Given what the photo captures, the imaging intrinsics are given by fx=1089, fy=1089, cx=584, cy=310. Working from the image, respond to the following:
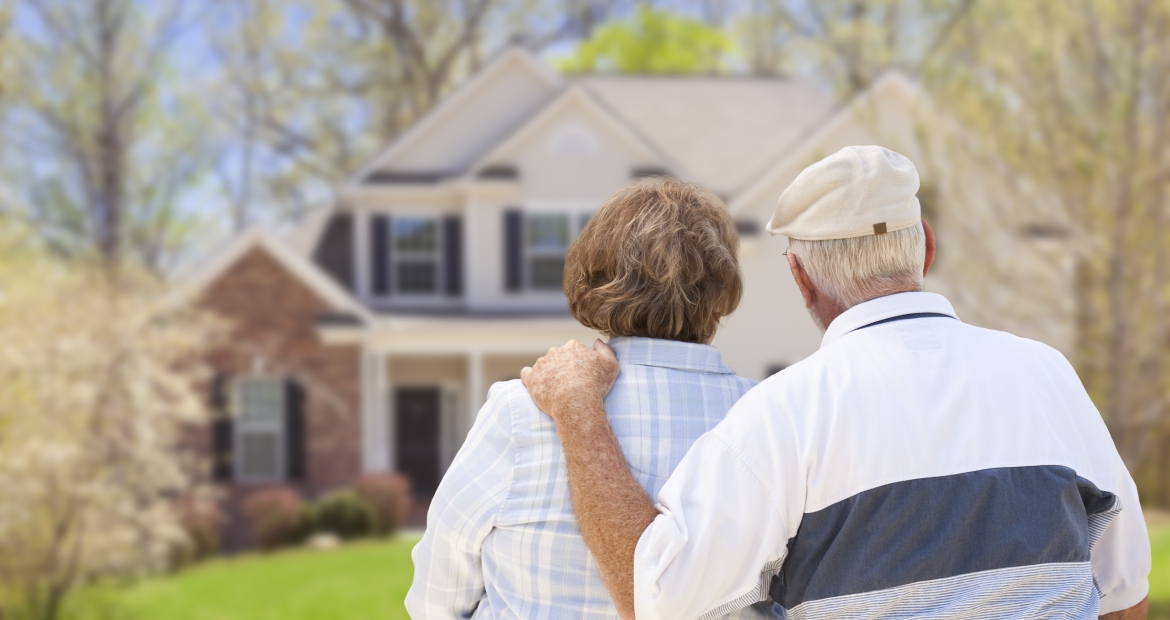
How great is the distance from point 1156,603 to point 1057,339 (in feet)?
7.18

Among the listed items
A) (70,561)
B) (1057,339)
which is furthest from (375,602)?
(1057,339)

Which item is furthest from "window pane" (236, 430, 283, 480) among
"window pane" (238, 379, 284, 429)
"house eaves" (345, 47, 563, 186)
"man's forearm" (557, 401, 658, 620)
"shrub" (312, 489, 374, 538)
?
"man's forearm" (557, 401, 658, 620)

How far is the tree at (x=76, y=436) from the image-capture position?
9.43m

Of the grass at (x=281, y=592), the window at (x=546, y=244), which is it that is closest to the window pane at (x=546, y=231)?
the window at (x=546, y=244)

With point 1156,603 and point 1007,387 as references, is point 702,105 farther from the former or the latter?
point 1007,387

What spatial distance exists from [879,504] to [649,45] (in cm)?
2516

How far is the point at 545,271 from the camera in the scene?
1670 centimetres

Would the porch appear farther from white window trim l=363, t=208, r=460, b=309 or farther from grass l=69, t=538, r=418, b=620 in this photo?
grass l=69, t=538, r=418, b=620

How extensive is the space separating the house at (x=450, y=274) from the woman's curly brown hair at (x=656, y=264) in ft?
41.0

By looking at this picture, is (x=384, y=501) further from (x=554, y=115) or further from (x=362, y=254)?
(x=554, y=115)

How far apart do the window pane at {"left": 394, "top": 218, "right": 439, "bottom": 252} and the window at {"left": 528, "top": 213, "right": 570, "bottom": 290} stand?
1544 mm

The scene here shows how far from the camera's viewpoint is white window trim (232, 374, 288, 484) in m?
15.2

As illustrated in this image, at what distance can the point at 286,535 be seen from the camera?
13.5m

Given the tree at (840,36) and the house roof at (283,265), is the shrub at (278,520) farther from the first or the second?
the tree at (840,36)
